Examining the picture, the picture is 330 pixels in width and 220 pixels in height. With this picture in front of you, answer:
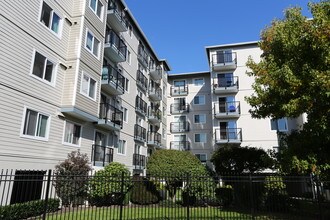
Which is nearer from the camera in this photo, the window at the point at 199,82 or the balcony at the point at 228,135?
the balcony at the point at 228,135

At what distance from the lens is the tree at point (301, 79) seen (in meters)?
10.9

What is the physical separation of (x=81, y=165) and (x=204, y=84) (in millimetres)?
27356

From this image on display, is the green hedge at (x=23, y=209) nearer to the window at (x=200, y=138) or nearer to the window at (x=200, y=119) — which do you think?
the window at (x=200, y=138)

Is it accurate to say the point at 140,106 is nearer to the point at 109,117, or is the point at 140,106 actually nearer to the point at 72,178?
the point at 109,117

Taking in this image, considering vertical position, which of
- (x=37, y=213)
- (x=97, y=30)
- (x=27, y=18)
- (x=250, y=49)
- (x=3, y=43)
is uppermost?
(x=250, y=49)

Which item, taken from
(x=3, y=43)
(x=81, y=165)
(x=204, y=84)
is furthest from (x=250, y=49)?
(x=3, y=43)

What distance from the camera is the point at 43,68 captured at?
15508 mm

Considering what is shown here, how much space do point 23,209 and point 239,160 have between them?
14953 millimetres

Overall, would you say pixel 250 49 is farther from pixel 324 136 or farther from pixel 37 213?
pixel 37 213

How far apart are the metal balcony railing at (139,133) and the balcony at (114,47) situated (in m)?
7.96

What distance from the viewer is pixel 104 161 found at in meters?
20.8

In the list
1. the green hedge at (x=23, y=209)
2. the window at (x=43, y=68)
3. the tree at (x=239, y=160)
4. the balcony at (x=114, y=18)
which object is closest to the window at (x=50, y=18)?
the window at (x=43, y=68)

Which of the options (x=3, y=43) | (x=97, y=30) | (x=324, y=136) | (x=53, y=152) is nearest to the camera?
(x=324, y=136)

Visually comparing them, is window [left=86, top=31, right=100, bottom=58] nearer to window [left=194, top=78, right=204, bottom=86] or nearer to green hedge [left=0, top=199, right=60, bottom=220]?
green hedge [left=0, top=199, right=60, bottom=220]
